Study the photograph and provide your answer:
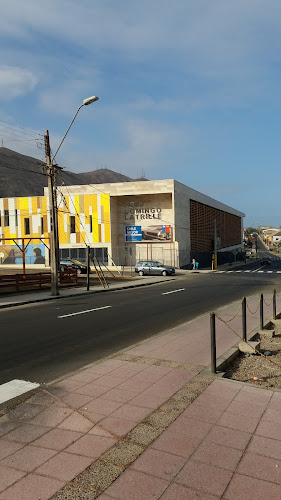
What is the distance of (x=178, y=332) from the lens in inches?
383

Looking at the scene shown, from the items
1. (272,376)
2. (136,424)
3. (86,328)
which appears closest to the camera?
(136,424)

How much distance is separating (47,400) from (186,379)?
2.19 metres

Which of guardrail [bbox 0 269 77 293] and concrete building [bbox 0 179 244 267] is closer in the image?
guardrail [bbox 0 269 77 293]

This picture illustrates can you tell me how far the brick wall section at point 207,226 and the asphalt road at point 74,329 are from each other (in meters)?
38.2

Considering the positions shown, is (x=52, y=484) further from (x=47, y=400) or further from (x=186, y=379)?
(x=186, y=379)

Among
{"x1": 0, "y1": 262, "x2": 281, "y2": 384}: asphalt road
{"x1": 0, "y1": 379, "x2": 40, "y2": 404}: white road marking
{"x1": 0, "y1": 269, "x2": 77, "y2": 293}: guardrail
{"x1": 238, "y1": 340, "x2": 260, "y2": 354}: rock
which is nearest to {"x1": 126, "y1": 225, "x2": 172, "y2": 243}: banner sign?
{"x1": 0, "y1": 269, "x2": 77, "y2": 293}: guardrail

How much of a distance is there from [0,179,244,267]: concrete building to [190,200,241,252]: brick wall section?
476mm

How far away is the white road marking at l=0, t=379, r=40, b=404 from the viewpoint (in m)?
5.43

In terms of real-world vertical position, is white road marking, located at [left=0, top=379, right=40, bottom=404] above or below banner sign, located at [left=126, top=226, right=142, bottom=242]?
below

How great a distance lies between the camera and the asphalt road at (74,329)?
717cm

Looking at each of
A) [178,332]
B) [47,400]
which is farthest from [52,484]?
Answer: [178,332]

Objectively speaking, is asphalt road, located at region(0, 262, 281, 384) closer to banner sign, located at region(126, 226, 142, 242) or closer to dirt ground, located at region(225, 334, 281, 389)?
dirt ground, located at region(225, 334, 281, 389)

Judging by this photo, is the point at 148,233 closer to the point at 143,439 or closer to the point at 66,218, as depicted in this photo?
the point at 66,218

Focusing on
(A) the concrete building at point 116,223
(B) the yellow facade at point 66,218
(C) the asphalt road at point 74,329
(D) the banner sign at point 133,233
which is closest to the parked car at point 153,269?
(A) the concrete building at point 116,223
